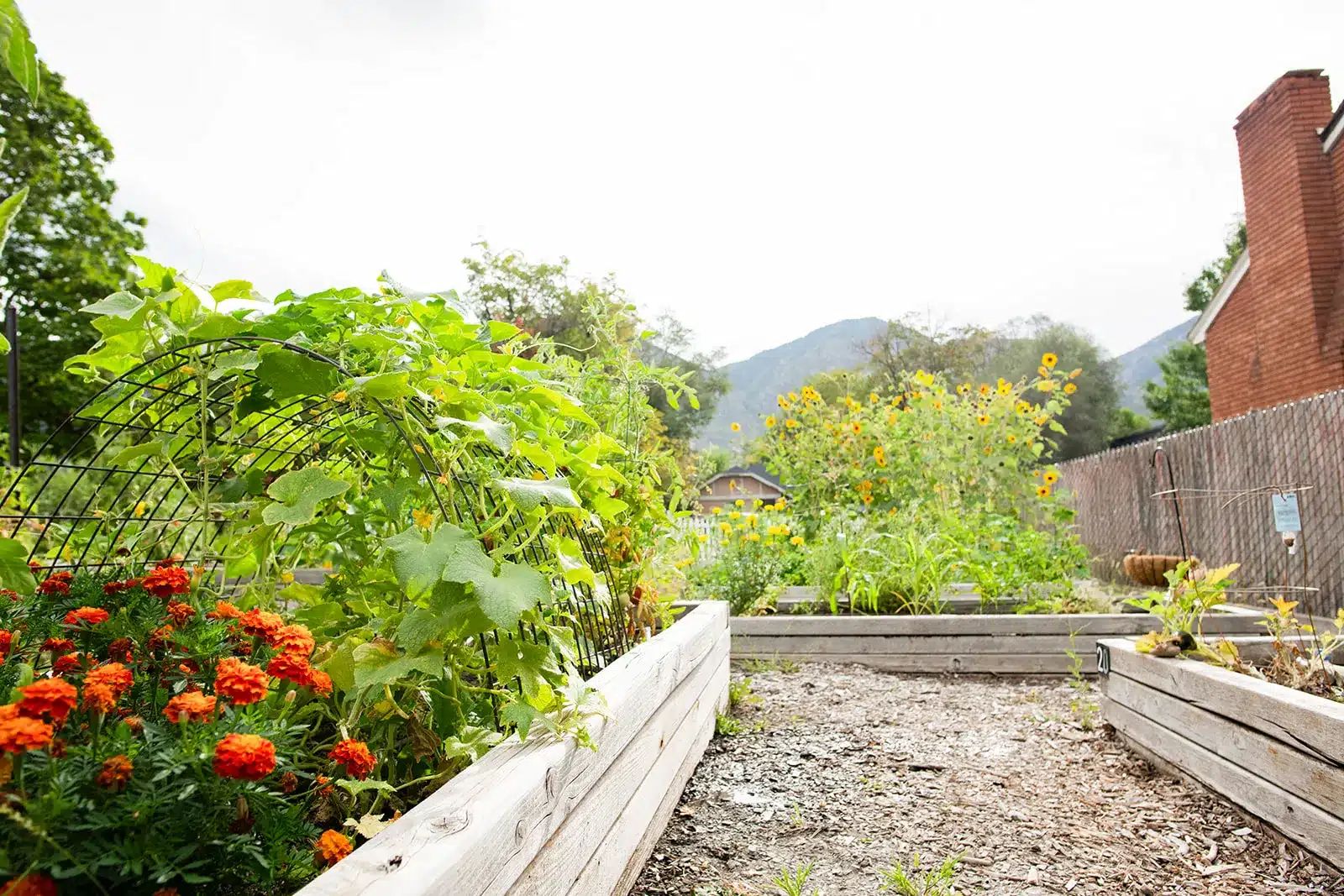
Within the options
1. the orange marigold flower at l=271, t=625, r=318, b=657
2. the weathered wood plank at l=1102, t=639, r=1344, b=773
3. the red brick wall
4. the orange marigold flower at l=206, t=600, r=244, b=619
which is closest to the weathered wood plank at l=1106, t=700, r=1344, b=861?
the weathered wood plank at l=1102, t=639, r=1344, b=773

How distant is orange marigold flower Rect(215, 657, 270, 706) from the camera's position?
87 centimetres

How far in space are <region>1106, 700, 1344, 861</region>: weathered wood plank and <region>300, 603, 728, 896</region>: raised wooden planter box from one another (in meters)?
1.60

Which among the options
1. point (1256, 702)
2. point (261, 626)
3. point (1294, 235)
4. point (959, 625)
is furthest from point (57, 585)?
point (1294, 235)

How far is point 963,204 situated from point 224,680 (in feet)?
128

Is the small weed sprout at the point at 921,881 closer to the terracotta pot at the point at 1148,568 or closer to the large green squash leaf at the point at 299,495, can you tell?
the large green squash leaf at the point at 299,495

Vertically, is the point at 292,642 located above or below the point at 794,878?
above

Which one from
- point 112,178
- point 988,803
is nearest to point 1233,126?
point 988,803

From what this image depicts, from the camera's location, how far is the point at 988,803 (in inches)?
96.7

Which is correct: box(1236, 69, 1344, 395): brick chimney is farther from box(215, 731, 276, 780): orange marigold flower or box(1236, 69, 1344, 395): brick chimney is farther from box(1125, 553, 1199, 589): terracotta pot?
box(215, 731, 276, 780): orange marigold flower

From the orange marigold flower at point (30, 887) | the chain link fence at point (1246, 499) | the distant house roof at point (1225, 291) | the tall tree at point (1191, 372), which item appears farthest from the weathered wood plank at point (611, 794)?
the tall tree at point (1191, 372)

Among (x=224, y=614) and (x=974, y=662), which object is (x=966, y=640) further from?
(x=224, y=614)

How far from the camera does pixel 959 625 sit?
14.0ft

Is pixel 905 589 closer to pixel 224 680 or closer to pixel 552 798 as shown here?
pixel 552 798

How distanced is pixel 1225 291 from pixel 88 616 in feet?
50.8
